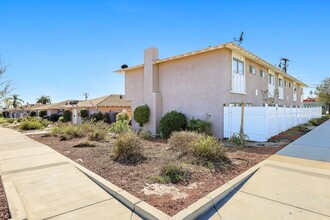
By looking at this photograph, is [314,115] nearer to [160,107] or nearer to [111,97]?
[160,107]

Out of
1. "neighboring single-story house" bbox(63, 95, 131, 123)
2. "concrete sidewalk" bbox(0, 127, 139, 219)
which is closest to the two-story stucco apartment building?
"concrete sidewalk" bbox(0, 127, 139, 219)

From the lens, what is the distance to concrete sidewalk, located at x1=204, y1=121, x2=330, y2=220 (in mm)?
3787

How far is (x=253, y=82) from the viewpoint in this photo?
15.7m

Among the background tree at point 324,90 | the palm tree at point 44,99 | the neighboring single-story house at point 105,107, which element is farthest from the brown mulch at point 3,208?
the palm tree at point 44,99

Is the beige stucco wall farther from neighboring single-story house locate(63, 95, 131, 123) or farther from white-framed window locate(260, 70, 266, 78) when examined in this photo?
neighboring single-story house locate(63, 95, 131, 123)

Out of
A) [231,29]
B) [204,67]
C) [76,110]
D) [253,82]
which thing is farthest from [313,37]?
[76,110]

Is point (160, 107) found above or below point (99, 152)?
above

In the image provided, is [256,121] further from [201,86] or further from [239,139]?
[201,86]

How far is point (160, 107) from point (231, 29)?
24.8 ft

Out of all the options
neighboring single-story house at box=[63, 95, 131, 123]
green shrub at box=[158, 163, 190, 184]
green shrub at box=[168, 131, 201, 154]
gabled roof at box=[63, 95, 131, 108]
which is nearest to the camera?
green shrub at box=[158, 163, 190, 184]

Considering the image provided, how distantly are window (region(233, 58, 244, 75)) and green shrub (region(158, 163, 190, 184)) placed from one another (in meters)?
9.20

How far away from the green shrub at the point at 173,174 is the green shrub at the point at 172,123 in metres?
7.02

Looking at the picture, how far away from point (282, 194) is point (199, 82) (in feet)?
30.3

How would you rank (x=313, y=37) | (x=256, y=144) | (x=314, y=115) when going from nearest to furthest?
(x=256, y=144)
(x=313, y=37)
(x=314, y=115)
